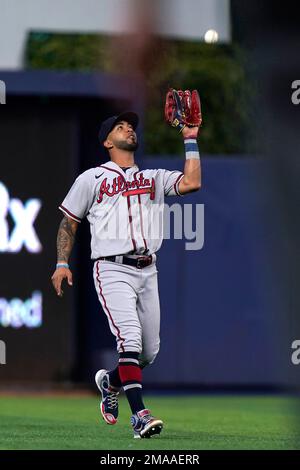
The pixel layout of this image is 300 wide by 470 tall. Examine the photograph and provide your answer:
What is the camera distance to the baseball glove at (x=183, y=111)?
544cm

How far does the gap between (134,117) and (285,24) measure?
278cm

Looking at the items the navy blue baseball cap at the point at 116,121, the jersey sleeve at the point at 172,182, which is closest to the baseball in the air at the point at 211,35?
the navy blue baseball cap at the point at 116,121

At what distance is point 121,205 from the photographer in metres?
5.66

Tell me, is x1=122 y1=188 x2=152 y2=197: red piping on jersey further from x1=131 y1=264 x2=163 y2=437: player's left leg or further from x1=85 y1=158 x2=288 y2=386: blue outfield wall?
x1=85 y1=158 x2=288 y2=386: blue outfield wall

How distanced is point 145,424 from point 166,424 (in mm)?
1752

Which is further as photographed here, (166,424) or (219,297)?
(219,297)

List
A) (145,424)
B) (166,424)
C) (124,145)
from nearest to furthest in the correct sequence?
(145,424) < (124,145) < (166,424)

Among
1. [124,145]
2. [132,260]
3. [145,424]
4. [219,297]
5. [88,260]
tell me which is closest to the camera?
[145,424]

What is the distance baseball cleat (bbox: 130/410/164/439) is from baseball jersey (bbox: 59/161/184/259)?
2.56 ft

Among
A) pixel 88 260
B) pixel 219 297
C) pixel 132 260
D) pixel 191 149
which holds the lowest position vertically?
pixel 219 297

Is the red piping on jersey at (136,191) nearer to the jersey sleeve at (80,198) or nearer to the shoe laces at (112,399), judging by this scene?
the jersey sleeve at (80,198)

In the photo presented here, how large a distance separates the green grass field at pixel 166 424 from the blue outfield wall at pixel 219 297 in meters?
0.45

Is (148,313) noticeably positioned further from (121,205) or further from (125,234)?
(121,205)

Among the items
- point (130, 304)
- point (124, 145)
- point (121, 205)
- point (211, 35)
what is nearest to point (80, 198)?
point (121, 205)
